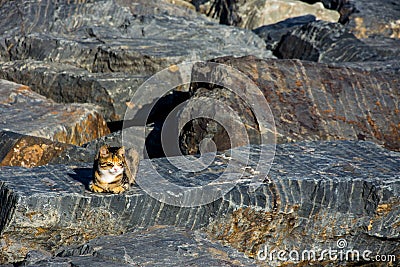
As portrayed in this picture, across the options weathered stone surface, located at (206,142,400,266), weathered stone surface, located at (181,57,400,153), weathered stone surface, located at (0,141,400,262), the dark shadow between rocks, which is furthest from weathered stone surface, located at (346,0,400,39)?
the dark shadow between rocks

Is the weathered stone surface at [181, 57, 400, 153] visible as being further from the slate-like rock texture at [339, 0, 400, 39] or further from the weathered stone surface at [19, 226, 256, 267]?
the slate-like rock texture at [339, 0, 400, 39]

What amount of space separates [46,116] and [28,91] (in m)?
0.71

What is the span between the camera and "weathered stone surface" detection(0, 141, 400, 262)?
15.8ft

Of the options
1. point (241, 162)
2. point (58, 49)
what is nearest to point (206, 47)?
point (58, 49)

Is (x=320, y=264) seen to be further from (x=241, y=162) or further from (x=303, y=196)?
(x=241, y=162)

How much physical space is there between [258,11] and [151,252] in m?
7.53

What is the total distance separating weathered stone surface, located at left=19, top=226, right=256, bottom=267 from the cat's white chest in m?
0.37

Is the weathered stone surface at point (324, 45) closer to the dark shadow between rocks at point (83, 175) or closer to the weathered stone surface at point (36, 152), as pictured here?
the weathered stone surface at point (36, 152)

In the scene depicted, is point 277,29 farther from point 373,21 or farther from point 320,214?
point 320,214

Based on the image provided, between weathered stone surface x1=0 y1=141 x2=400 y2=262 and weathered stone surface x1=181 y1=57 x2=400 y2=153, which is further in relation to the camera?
weathered stone surface x1=181 y1=57 x2=400 y2=153

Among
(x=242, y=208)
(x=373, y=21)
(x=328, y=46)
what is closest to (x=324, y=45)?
(x=328, y=46)

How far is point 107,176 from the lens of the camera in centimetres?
478

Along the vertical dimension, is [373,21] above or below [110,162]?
above

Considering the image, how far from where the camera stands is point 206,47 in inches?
365
